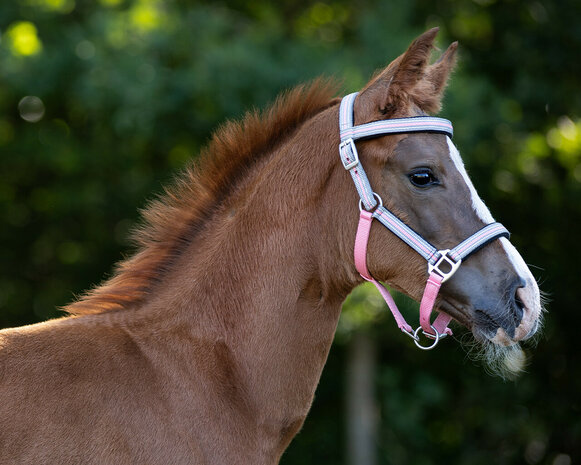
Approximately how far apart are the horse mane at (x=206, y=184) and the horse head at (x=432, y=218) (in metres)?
0.41

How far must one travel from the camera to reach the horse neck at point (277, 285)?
3.24 m

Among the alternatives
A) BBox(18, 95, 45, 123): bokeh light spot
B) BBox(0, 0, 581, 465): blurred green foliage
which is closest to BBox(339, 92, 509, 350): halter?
BBox(0, 0, 581, 465): blurred green foliage

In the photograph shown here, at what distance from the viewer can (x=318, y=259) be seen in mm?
3303

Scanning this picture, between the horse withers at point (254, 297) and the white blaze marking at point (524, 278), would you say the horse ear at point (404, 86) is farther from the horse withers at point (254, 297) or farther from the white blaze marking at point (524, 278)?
the white blaze marking at point (524, 278)

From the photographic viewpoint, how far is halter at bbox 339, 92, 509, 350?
304 centimetres

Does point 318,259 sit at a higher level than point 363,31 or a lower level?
higher

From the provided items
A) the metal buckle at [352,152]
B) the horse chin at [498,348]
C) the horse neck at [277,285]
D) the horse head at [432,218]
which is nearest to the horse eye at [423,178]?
the horse head at [432,218]

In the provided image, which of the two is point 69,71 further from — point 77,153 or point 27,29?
point 77,153

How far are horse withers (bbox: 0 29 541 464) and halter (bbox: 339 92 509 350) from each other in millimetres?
29

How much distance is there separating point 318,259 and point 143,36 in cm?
580

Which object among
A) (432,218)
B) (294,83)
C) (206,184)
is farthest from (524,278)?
(294,83)

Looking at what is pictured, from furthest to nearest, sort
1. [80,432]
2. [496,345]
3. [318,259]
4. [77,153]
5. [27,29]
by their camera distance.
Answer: [77,153], [27,29], [318,259], [496,345], [80,432]

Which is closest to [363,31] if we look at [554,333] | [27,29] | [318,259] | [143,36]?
[143,36]

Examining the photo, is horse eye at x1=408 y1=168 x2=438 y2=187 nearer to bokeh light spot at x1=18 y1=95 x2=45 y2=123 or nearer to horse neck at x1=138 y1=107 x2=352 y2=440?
horse neck at x1=138 y1=107 x2=352 y2=440
